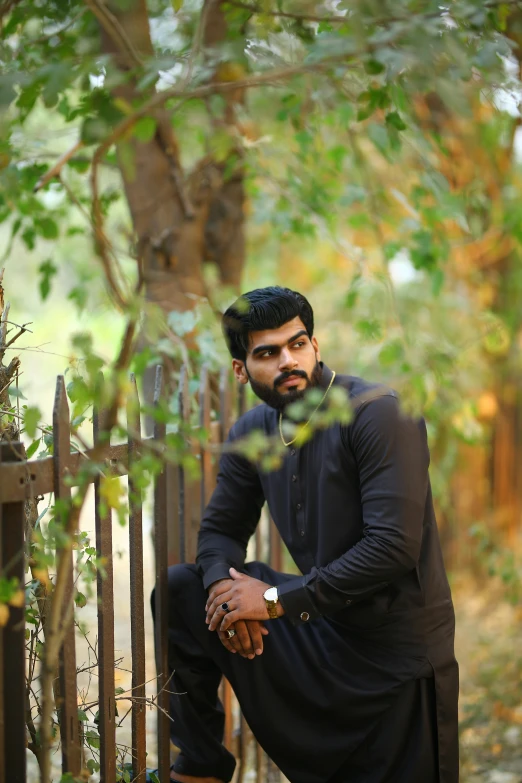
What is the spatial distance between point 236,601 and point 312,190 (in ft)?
8.92

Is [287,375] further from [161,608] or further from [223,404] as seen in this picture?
[161,608]

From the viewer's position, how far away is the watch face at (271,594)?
259cm

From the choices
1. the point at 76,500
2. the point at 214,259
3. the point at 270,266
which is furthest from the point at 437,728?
the point at 270,266

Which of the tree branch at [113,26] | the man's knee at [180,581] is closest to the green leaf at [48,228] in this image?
the tree branch at [113,26]

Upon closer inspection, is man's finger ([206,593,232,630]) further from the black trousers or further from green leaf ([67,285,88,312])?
green leaf ([67,285,88,312])

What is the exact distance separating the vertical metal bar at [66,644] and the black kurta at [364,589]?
2.39ft

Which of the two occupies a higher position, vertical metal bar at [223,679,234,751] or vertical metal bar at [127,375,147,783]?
vertical metal bar at [127,375,147,783]

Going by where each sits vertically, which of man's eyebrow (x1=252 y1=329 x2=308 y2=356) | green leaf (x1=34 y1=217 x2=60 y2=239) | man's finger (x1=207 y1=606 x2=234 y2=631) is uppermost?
green leaf (x1=34 y1=217 x2=60 y2=239)

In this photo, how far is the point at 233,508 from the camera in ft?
10.2

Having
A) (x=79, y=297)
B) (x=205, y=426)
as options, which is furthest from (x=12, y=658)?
(x=79, y=297)

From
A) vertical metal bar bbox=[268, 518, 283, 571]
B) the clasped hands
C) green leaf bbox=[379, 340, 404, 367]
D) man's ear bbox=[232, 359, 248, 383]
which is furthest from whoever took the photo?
green leaf bbox=[379, 340, 404, 367]

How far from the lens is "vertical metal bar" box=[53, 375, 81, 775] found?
2023 mm

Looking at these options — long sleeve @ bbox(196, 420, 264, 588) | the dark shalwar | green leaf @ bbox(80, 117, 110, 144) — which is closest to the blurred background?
green leaf @ bbox(80, 117, 110, 144)

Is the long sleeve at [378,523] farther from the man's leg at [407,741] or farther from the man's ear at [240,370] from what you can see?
the man's ear at [240,370]
